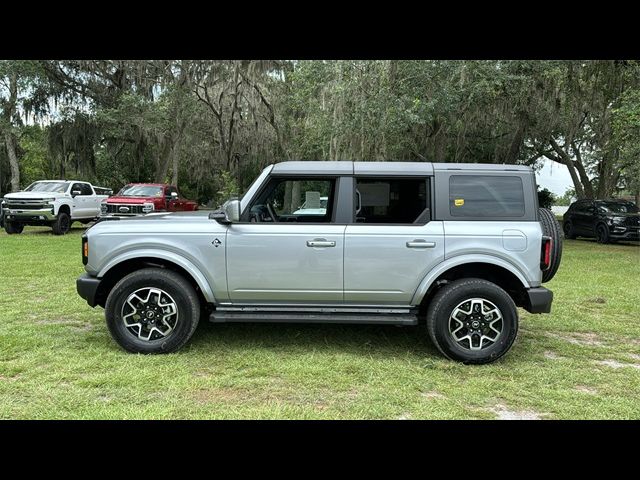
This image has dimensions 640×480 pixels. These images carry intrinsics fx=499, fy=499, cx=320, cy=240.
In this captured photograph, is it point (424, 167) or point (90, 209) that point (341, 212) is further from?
point (90, 209)

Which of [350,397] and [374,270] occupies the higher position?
[374,270]

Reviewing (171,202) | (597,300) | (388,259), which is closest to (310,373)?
(388,259)

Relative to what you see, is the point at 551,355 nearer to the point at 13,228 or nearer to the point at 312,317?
the point at 312,317

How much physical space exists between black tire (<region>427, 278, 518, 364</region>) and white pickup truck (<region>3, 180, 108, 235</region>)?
1488cm

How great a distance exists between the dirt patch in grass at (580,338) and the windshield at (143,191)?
548 inches

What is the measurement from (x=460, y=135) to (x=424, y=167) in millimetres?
15997

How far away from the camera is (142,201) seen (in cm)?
1584

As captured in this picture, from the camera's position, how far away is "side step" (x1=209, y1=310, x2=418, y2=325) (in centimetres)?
452

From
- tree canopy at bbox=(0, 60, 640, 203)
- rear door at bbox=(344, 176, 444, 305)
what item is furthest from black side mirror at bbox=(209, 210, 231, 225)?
tree canopy at bbox=(0, 60, 640, 203)

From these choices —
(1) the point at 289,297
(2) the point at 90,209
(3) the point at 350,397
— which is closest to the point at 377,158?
(2) the point at 90,209

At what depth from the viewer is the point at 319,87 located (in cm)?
1510

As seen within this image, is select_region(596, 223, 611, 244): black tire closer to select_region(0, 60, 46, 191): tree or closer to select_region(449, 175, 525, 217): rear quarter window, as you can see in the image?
select_region(449, 175, 525, 217): rear quarter window

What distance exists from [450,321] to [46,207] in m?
15.0

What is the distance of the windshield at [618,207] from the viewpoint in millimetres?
17125
